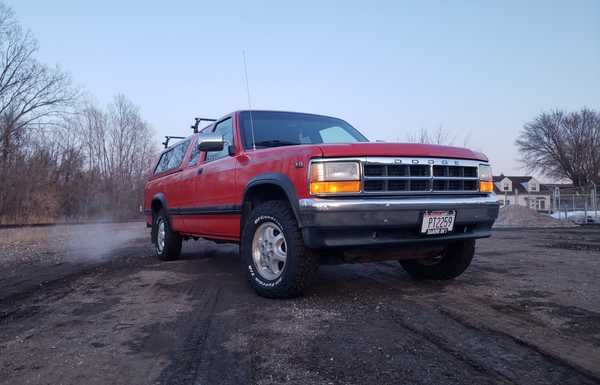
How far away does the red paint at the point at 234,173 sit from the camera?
326cm

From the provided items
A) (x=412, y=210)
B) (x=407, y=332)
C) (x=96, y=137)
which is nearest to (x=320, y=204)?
(x=412, y=210)

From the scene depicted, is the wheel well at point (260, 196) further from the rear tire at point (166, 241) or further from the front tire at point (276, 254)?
the rear tire at point (166, 241)

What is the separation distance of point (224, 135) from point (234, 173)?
0.83m

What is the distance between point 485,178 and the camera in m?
3.91

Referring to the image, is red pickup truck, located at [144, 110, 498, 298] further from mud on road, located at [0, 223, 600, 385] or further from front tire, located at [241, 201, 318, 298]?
mud on road, located at [0, 223, 600, 385]

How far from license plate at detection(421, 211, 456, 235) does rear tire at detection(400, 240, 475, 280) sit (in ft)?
1.62

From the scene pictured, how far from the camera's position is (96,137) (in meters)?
39.6

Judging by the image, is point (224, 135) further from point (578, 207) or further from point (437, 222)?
point (578, 207)

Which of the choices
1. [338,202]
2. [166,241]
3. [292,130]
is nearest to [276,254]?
[338,202]

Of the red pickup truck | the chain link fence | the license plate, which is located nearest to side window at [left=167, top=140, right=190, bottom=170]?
the red pickup truck

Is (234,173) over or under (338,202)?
over

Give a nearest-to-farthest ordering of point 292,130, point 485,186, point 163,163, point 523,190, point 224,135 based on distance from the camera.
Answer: point 485,186 → point 292,130 → point 224,135 → point 163,163 → point 523,190

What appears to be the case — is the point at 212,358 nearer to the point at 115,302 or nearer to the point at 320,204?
the point at 320,204

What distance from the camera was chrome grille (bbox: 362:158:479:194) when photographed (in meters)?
3.24
